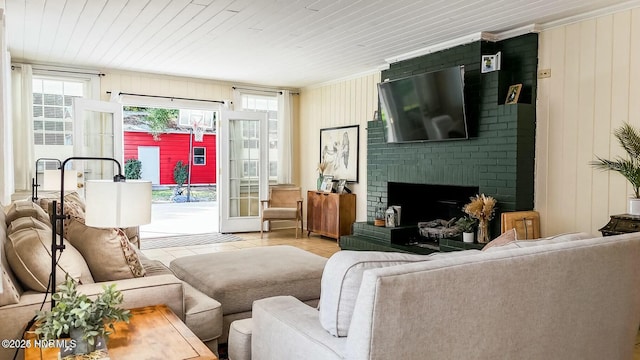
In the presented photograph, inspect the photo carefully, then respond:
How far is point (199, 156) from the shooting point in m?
14.9

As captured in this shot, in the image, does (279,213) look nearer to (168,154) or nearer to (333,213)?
(333,213)

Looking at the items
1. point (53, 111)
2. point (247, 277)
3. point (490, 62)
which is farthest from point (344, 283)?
point (53, 111)

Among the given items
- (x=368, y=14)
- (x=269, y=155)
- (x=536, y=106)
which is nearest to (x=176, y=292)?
(x=368, y=14)

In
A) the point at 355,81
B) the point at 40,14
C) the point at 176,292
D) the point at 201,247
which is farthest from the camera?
the point at 355,81

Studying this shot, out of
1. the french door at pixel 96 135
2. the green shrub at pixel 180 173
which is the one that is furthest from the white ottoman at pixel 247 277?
the green shrub at pixel 180 173

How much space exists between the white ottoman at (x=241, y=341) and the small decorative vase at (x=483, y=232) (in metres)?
3.06

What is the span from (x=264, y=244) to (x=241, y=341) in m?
4.71

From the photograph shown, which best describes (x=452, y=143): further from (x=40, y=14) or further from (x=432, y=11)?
(x=40, y=14)

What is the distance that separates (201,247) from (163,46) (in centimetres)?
275

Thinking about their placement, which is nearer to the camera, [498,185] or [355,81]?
[498,185]

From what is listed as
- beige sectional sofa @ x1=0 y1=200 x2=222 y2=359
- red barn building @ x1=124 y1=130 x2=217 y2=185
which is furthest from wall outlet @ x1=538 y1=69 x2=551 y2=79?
red barn building @ x1=124 y1=130 x2=217 y2=185

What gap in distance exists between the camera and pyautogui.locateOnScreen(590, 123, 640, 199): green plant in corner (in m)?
3.56

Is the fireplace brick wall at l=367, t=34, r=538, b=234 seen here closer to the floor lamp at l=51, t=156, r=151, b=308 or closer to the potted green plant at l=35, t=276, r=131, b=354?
the floor lamp at l=51, t=156, r=151, b=308

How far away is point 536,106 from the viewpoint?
14.7 feet
